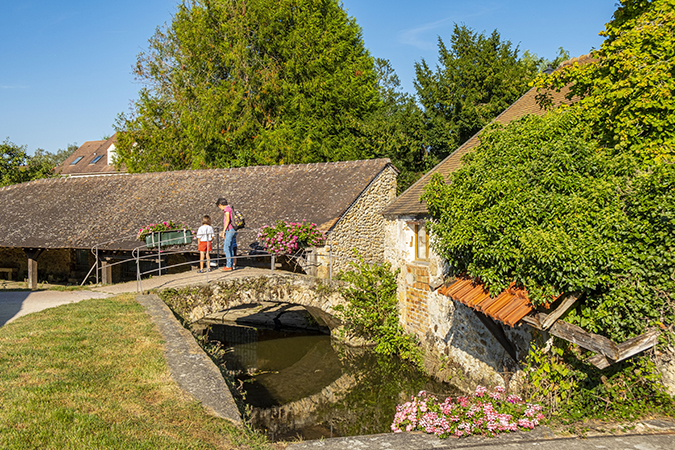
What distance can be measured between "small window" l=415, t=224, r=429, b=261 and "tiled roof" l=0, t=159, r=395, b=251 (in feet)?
11.9

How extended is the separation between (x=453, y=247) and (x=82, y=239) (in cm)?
1444

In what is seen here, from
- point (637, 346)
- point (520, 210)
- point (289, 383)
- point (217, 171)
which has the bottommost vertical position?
point (289, 383)

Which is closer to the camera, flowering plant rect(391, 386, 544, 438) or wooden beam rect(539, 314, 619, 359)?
flowering plant rect(391, 386, 544, 438)

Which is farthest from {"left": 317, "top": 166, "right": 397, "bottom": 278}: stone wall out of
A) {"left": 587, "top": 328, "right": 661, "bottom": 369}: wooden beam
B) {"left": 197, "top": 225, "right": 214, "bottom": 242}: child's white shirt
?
{"left": 587, "top": 328, "right": 661, "bottom": 369}: wooden beam

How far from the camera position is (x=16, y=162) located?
29594 mm

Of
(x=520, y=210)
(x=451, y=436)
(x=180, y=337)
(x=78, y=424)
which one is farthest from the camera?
(x=180, y=337)

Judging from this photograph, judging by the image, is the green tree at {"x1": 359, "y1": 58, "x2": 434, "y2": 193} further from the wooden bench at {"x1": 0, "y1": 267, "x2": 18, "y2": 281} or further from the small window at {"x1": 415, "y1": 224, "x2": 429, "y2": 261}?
the wooden bench at {"x1": 0, "y1": 267, "x2": 18, "y2": 281}

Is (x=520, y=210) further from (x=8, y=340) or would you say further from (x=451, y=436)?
(x=8, y=340)

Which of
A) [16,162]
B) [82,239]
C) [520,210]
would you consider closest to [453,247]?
[520,210]

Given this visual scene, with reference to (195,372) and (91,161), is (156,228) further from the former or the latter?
(91,161)

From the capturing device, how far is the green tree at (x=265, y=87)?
24359mm

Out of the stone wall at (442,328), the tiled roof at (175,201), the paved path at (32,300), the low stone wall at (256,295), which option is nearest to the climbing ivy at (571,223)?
the stone wall at (442,328)

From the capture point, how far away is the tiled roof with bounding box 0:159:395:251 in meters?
16.1

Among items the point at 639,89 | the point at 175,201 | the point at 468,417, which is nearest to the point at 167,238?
the point at 175,201
